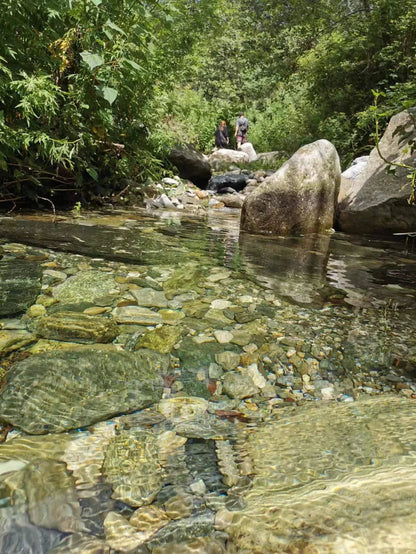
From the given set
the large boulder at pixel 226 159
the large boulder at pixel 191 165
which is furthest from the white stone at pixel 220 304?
the large boulder at pixel 226 159

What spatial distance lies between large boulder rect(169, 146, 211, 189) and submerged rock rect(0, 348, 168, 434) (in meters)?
9.65

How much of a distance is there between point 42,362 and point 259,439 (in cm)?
97

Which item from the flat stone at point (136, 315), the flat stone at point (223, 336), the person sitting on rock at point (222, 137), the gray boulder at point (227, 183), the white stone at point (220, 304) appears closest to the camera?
the flat stone at point (223, 336)

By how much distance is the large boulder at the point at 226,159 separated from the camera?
15.4 metres

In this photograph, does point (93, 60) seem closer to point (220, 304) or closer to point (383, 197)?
point (220, 304)

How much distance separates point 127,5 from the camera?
4.65 metres

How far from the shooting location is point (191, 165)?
1123cm

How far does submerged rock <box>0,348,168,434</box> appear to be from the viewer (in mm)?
1397

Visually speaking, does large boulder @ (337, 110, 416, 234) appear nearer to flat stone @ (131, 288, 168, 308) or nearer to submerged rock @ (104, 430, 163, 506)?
flat stone @ (131, 288, 168, 308)

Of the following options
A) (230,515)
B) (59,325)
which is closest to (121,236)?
(59,325)

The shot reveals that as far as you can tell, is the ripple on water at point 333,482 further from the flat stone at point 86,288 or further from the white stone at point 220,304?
the flat stone at point 86,288

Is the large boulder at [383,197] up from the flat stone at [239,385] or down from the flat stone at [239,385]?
up

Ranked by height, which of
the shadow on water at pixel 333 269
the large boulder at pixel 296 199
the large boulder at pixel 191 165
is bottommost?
the shadow on water at pixel 333 269

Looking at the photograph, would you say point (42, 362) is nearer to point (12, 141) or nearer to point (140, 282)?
point (140, 282)
